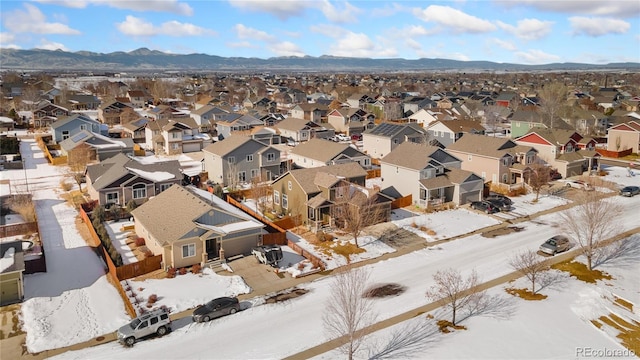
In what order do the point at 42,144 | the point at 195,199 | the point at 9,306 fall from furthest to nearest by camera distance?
the point at 42,144 → the point at 195,199 → the point at 9,306

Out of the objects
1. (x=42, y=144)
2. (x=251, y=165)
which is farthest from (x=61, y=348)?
(x=42, y=144)

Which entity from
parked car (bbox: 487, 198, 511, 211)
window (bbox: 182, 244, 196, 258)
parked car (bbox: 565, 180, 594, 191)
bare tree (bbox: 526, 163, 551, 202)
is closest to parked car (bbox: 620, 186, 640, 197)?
parked car (bbox: 565, 180, 594, 191)

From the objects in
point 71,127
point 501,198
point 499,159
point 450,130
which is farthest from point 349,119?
point 501,198

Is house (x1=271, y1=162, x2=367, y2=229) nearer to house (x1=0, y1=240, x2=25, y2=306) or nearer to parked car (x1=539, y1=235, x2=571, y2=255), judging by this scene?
parked car (x1=539, y1=235, x2=571, y2=255)

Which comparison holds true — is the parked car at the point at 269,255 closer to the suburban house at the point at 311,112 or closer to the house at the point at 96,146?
the house at the point at 96,146

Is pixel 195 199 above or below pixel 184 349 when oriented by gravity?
above

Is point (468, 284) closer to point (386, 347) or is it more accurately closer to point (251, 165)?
point (386, 347)

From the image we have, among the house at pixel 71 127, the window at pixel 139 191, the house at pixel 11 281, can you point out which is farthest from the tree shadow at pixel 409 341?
the house at pixel 71 127
